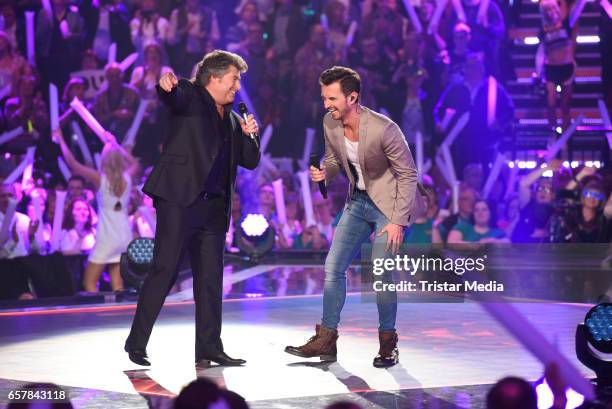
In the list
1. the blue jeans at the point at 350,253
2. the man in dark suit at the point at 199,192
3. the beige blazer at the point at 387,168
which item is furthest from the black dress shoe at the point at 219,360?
the beige blazer at the point at 387,168

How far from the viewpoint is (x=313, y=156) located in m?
4.12

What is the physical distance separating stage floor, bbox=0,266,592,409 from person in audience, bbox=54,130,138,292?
1.69m

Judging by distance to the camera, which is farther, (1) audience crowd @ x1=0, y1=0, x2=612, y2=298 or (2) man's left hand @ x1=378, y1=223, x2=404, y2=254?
(1) audience crowd @ x1=0, y1=0, x2=612, y2=298

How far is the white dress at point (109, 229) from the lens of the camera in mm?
8211

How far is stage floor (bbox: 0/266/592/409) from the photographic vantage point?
11.5 feet

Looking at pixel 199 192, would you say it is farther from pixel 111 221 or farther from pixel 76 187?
pixel 76 187

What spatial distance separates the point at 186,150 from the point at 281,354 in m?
1.03

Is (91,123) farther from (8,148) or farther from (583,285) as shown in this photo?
(583,285)

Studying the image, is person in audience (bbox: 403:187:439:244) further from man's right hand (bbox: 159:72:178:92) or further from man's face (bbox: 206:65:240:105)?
man's right hand (bbox: 159:72:178:92)

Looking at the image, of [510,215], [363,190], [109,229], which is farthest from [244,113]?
[510,215]

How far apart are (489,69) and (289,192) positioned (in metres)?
3.14

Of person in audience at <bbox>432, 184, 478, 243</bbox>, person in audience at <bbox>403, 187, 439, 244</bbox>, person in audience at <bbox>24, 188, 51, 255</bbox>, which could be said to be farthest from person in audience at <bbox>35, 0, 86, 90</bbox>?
person in audience at <bbox>432, 184, 478, 243</bbox>

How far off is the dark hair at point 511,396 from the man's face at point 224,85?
98.8 inches

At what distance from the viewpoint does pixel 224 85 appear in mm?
4160
